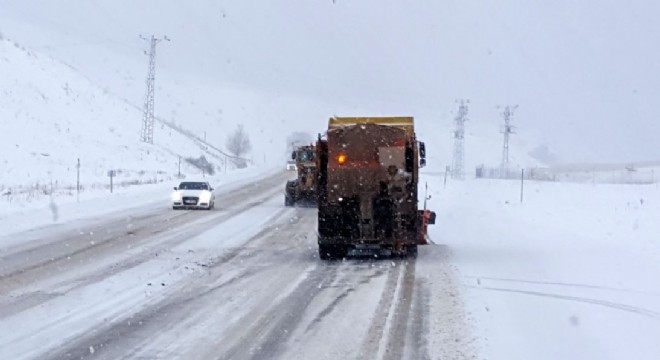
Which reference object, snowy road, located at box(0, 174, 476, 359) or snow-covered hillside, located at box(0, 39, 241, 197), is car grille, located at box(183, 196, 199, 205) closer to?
snowy road, located at box(0, 174, 476, 359)

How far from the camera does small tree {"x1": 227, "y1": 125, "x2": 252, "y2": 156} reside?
133413 mm

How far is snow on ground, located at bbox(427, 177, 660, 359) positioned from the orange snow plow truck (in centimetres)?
154

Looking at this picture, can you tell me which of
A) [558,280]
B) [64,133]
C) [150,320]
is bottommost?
[150,320]

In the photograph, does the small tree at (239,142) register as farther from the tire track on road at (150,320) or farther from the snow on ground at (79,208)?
the tire track on road at (150,320)

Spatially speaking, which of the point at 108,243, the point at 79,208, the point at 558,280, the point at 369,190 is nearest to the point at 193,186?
the point at 79,208

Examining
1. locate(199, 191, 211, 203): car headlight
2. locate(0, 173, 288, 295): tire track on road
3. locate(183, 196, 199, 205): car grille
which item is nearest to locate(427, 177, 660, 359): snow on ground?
locate(0, 173, 288, 295): tire track on road

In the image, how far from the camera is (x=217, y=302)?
40.5 ft

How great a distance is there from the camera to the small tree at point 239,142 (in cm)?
13341

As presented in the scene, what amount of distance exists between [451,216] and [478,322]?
67.6ft

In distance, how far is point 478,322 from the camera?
10844 millimetres

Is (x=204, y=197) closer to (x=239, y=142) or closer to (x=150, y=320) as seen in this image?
(x=150, y=320)

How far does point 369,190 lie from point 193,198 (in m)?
19.1

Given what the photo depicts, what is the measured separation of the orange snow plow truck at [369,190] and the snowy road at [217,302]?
58 cm

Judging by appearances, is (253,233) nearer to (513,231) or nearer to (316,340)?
(513,231)
